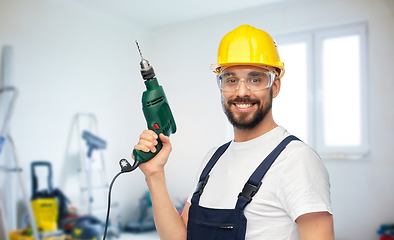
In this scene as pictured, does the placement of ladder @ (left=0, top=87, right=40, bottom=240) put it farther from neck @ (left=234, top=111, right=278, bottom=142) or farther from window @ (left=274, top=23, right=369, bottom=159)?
window @ (left=274, top=23, right=369, bottom=159)

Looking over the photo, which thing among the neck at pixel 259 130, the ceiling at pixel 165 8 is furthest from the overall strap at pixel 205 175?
the ceiling at pixel 165 8

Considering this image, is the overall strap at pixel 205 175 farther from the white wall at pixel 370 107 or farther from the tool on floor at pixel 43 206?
the white wall at pixel 370 107

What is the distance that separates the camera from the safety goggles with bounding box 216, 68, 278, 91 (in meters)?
1.09

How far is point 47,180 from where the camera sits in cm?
333

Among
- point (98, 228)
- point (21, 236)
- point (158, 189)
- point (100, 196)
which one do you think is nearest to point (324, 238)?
point (158, 189)

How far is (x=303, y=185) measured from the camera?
83 centimetres

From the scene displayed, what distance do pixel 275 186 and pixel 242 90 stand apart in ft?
1.08

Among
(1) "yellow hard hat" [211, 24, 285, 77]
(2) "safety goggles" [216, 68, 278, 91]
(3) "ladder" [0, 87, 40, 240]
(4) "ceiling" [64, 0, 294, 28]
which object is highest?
(4) "ceiling" [64, 0, 294, 28]

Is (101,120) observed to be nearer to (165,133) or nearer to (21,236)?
(21,236)

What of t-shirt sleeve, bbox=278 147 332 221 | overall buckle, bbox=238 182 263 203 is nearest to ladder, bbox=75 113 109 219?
overall buckle, bbox=238 182 263 203

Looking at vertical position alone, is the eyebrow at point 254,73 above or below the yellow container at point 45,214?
above

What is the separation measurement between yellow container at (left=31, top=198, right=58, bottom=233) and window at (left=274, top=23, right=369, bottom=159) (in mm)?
2697

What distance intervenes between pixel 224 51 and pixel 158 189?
1.70ft

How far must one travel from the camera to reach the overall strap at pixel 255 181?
0.93 m
